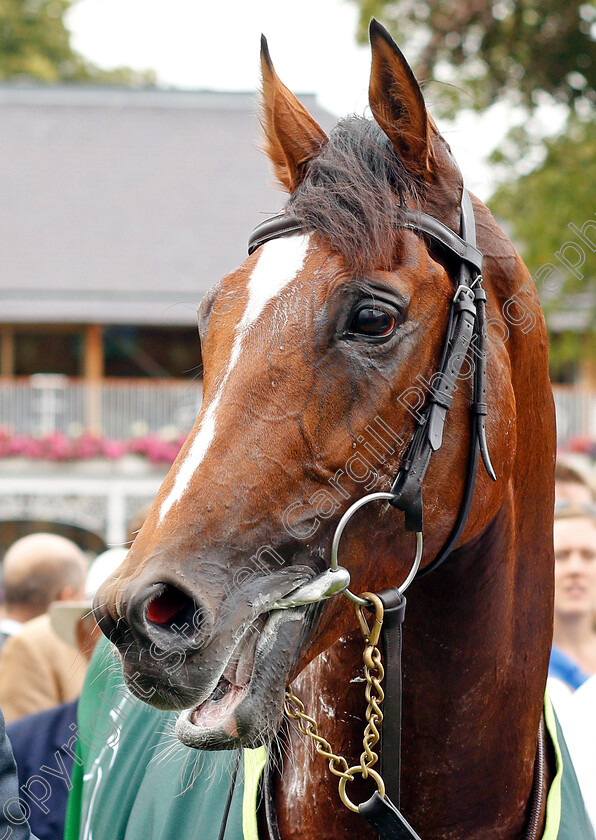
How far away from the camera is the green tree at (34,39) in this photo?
119 feet

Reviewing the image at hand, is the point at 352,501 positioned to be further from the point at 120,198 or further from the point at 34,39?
the point at 34,39

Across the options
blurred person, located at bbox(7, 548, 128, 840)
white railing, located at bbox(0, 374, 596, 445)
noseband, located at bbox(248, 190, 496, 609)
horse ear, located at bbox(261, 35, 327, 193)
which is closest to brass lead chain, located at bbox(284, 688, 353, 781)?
noseband, located at bbox(248, 190, 496, 609)

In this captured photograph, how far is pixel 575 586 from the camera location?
427 cm

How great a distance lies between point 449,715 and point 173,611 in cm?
71

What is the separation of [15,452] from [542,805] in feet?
59.9

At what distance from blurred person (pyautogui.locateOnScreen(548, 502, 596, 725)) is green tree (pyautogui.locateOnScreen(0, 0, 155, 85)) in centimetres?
3708

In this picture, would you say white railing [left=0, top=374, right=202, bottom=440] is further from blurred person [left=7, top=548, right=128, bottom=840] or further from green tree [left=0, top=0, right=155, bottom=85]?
green tree [left=0, top=0, right=155, bottom=85]

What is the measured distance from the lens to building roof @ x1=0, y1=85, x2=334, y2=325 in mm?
23167

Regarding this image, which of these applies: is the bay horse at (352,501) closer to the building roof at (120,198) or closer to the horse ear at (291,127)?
the horse ear at (291,127)

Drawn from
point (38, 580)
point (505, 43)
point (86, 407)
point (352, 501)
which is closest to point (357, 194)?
point (352, 501)

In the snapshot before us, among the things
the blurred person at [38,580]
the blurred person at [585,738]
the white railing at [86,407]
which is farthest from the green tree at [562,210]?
the blurred person at [585,738]

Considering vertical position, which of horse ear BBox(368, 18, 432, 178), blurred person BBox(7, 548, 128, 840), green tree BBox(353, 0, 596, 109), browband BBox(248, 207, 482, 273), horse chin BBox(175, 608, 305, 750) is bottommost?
blurred person BBox(7, 548, 128, 840)

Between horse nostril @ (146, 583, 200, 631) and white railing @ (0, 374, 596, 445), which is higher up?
white railing @ (0, 374, 596, 445)

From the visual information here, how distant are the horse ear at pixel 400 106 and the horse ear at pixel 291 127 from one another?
16cm
